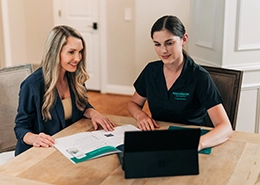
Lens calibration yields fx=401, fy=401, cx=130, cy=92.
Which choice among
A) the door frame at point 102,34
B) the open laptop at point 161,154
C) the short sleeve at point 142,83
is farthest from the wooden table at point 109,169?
the door frame at point 102,34

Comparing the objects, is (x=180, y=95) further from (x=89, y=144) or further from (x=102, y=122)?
(x=89, y=144)

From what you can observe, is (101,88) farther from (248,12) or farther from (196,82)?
(196,82)

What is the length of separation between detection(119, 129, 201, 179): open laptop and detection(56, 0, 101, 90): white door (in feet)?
12.9

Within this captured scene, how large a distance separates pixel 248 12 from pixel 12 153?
1897 mm

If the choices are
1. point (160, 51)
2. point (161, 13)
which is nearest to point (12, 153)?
point (160, 51)

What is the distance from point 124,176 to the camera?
150 cm

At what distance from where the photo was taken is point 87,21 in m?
5.29

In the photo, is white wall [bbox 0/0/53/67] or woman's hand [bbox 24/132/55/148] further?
white wall [bbox 0/0/53/67]

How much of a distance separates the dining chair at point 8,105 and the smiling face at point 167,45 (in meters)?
0.91

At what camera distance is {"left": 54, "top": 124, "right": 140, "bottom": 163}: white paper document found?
5.45ft

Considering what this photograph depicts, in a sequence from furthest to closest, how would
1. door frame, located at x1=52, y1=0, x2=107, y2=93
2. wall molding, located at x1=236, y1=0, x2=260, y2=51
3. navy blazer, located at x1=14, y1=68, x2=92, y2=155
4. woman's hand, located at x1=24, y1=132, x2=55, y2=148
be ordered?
door frame, located at x1=52, y1=0, x2=107, y2=93 < wall molding, located at x1=236, y1=0, x2=260, y2=51 < navy blazer, located at x1=14, y1=68, x2=92, y2=155 < woman's hand, located at x1=24, y1=132, x2=55, y2=148

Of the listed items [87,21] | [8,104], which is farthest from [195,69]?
[87,21]

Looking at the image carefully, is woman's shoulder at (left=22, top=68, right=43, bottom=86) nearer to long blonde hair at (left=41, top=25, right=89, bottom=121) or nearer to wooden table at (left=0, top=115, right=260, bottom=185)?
long blonde hair at (left=41, top=25, right=89, bottom=121)

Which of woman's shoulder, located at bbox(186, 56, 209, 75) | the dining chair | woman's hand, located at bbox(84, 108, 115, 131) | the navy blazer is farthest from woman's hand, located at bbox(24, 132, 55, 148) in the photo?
woman's shoulder, located at bbox(186, 56, 209, 75)
